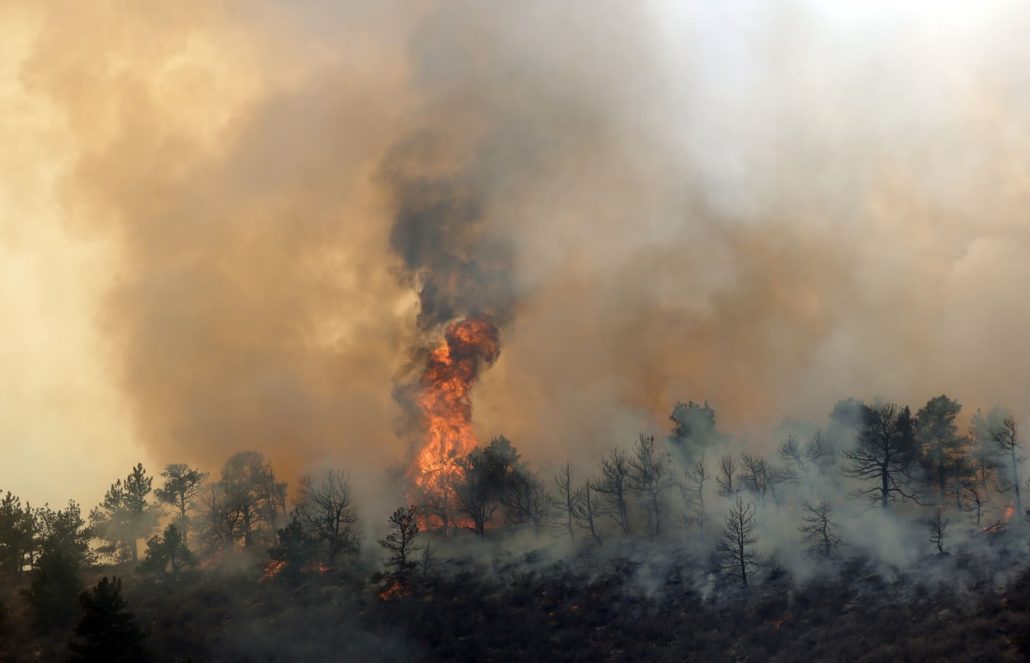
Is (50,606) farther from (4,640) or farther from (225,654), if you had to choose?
(225,654)

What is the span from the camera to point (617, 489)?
97.9 m

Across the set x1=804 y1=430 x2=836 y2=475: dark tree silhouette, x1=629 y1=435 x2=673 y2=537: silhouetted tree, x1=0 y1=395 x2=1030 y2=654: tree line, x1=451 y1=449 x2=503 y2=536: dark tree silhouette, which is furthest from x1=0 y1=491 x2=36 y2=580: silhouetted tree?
x1=804 y1=430 x2=836 y2=475: dark tree silhouette

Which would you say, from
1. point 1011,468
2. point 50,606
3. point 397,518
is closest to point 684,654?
point 397,518

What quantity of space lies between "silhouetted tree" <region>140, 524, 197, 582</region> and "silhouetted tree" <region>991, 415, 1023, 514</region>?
300 feet

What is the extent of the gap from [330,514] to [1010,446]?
79.0 metres

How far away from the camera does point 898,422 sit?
86.1 meters

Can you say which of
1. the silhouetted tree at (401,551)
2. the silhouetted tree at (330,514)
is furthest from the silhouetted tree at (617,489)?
the silhouetted tree at (330,514)

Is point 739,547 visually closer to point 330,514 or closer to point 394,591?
point 394,591

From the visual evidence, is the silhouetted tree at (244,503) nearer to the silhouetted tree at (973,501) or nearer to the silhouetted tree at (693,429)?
the silhouetted tree at (693,429)

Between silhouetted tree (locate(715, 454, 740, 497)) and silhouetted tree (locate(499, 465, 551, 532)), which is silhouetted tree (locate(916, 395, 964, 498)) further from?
silhouetted tree (locate(499, 465, 551, 532))

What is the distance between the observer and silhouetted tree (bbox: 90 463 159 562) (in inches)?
3847

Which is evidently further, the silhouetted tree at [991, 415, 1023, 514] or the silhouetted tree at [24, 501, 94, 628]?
the silhouetted tree at [991, 415, 1023, 514]

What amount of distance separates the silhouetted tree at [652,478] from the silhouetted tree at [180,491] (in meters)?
60.5

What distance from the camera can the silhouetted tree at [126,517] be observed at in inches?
3847
